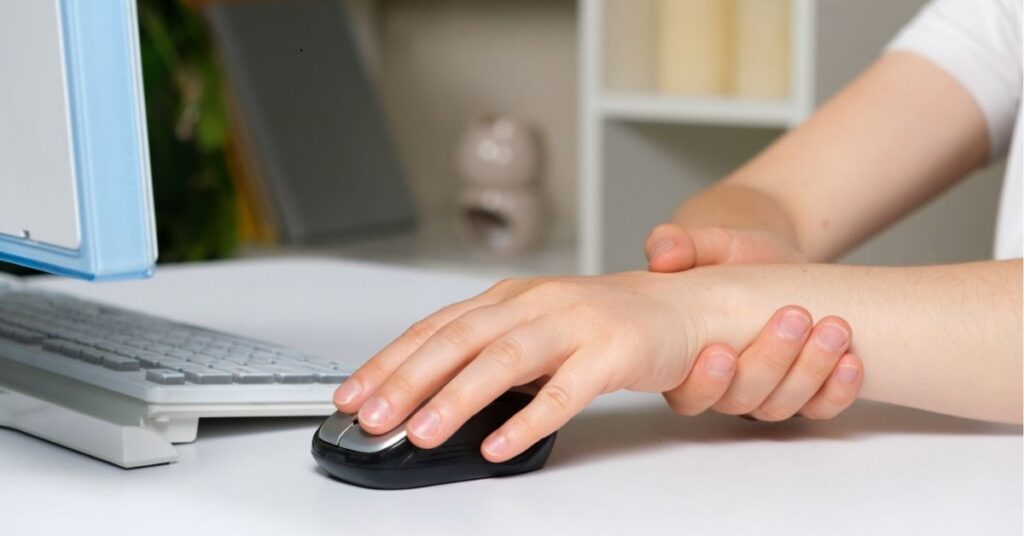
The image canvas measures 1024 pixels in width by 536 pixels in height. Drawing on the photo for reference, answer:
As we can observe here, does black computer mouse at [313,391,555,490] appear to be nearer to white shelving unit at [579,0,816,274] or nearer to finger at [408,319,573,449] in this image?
finger at [408,319,573,449]

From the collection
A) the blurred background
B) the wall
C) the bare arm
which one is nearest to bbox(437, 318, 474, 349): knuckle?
the bare arm

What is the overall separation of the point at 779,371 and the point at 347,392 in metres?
0.20

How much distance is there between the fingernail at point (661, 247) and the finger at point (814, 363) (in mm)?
100

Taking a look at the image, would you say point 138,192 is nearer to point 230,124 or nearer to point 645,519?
point 645,519

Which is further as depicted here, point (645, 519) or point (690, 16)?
point (690, 16)

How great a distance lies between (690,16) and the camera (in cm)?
185

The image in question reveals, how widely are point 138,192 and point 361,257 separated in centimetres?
169

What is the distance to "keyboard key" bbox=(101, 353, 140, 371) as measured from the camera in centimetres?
62

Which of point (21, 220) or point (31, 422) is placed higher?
point (21, 220)

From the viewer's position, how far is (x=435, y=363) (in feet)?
1.86

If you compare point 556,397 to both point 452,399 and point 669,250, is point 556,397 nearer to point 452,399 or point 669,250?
point 452,399

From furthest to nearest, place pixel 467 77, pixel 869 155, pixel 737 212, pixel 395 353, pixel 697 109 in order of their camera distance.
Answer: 1. pixel 467 77
2. pixel 697 109
3. pixel 869 155
4. pixel 737 212
5. pixel 395 353

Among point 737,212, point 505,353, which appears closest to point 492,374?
point 505,353

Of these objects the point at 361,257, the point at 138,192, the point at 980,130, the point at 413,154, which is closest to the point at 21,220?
the point at 138,192
